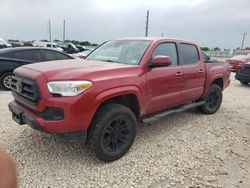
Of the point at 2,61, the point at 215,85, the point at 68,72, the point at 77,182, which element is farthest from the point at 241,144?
the point at 2,61

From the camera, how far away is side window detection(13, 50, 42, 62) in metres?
7.79

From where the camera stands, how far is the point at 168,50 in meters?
4.50

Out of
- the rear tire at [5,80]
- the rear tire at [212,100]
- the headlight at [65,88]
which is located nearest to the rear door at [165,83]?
the headlight at [65,88]

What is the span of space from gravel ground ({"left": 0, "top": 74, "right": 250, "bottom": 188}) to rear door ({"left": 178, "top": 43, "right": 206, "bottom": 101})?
2.37 feet

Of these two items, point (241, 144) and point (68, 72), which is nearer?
point (68, 72)

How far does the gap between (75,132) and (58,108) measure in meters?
0.37

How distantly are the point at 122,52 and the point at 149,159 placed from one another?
1.88 m

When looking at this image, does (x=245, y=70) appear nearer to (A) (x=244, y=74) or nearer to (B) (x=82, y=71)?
(A) (x=244, y=74)

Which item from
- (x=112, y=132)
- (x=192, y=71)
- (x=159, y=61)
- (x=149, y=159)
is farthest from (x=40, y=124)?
(x=192, y=71)

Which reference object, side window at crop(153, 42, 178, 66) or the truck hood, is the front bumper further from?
side window at crop(153, 42, 178, 66)

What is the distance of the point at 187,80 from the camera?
4.71m

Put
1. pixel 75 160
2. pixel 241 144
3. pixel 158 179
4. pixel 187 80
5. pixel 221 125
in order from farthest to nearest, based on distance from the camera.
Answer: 1. pixel 221 125
2. pixel 187 80
3. pixel 241 144
4. pixel 75 160
5. pixel 158 179

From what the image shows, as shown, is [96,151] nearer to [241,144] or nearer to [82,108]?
[82,108]

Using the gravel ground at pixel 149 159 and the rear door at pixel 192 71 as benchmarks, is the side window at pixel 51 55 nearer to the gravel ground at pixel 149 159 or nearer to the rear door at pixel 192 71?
the gravel ground at pixel 149 159
